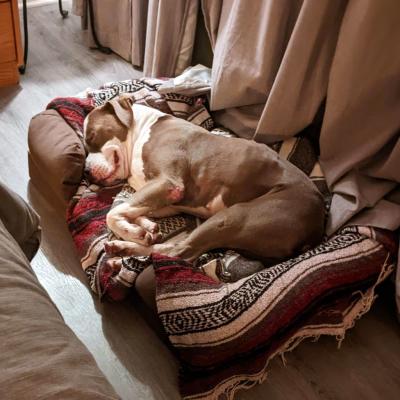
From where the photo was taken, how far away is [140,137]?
2492mm

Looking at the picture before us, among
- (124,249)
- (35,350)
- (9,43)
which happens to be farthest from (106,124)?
(35,350)

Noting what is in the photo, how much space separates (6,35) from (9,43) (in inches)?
1.9

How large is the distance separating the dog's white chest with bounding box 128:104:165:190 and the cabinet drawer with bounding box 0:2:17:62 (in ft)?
3.44

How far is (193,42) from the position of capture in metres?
3.20

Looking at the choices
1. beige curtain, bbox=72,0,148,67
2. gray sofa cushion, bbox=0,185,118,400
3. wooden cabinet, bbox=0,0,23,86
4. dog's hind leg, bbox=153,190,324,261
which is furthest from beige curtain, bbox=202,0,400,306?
gray sofa cushion, bbox=0,185,118,400

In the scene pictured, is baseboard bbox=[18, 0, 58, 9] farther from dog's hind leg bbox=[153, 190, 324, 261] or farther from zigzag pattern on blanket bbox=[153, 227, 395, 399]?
zigzag pattern on blanket bbox=[153, 227, 395, 399]

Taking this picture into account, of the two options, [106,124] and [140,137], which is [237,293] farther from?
[106,124]

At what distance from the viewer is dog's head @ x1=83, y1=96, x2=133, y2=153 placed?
249cm

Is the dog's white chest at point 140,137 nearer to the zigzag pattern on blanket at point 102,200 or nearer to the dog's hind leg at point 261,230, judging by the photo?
the zigzag pattern on blanket at point 102,200

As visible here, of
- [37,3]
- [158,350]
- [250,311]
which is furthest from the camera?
[37,3]

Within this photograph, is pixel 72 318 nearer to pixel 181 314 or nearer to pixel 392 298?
pixel 181 314

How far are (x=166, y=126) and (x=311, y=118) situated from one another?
0.62 m

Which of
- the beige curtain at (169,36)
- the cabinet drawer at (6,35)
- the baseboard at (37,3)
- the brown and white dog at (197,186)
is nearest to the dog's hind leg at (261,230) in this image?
the brown and white dog at (197,186)

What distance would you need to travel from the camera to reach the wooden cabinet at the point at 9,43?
3072mm
